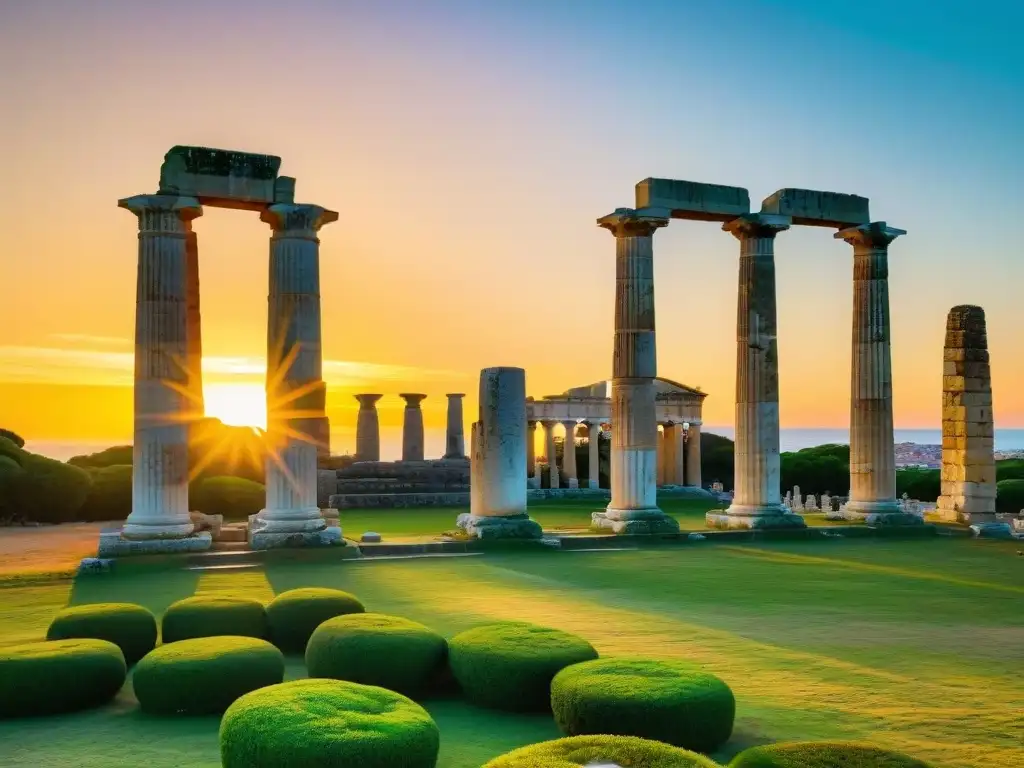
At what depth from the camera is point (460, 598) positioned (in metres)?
15.9

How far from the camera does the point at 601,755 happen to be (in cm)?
580

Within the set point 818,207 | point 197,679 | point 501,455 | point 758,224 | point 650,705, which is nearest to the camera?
point 650,705

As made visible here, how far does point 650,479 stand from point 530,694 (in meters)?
16.6

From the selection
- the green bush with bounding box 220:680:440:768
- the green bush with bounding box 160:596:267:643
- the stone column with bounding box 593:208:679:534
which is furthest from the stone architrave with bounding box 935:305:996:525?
the green bush with bounding box 220:680:440:768

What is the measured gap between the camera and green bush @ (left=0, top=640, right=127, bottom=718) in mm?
8977

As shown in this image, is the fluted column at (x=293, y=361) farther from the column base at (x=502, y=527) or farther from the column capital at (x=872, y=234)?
the column capital at (x=872, y=234)

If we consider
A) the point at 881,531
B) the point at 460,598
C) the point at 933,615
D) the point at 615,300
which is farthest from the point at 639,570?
the point at 881,531

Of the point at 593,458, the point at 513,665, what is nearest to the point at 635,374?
the point at 513,665

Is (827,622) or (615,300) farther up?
(615,300)

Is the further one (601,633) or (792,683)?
(601,633)

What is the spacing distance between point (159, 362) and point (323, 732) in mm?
16152

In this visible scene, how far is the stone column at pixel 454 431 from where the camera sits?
52375mm

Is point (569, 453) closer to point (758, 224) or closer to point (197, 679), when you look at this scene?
point (758, 224)

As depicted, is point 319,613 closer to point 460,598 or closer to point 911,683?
point 460,598
